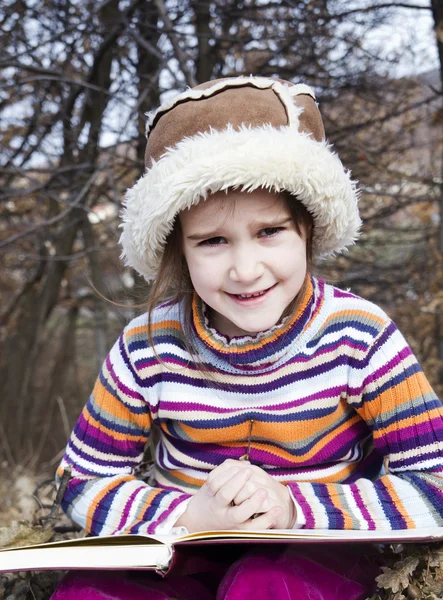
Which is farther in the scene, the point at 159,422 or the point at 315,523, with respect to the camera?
the point at 159,422

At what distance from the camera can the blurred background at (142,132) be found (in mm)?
3191

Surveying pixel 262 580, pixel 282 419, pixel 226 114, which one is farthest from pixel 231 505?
pixel 226 114

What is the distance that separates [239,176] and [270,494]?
68cm

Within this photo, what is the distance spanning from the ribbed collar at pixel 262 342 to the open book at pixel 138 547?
0.47 m

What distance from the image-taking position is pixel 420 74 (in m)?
3.88

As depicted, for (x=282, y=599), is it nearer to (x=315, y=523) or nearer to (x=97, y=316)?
(x=315, y=523)

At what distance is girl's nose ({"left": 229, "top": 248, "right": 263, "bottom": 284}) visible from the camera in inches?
58.0

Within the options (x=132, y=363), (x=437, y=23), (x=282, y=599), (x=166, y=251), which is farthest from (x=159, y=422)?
(x=437, y=23)

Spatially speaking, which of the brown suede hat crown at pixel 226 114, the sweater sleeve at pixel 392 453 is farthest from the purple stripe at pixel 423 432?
the brown suede hat crown at pixel 226 114

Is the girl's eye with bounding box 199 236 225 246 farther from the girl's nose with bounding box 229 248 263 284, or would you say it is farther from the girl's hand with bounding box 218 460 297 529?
the girl's hand with bounding box 218 460 297 529

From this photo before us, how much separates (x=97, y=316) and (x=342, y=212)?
2977mm

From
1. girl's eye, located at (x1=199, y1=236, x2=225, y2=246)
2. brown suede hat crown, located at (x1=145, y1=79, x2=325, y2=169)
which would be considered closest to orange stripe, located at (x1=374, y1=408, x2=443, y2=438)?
girl's eye, located at (x1=199, y1=236, x2=225, y2=246)

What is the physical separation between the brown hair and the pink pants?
53 centimetres

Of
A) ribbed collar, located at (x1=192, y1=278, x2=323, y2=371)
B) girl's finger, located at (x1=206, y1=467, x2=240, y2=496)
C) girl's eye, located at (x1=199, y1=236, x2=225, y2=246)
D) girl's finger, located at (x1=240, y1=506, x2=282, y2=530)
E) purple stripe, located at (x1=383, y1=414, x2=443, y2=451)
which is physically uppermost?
girl's eye, located at (x1=199, y1=236, x2=225, y2=246)
